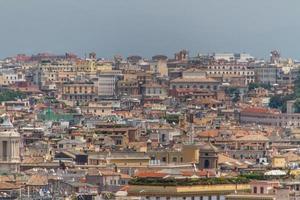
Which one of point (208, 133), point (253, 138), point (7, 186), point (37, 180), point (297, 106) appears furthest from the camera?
point (297, 106)

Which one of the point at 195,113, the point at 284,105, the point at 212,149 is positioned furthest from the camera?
the point at 284,105

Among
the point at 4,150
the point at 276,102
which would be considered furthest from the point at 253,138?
Answer: the point at 276,102

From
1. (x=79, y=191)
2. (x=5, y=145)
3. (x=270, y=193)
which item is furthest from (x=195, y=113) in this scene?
(x=270, y=193)

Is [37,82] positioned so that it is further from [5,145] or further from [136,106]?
[5,145]

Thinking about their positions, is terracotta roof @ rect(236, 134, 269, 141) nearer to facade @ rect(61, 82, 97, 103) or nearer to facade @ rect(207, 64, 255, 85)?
facade @ rect(61, 82, 97, 103)

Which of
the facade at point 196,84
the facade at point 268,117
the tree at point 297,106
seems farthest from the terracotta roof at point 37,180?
the facade at point 196,84

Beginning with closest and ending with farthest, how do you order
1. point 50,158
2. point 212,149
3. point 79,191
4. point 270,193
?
point 270,193, point 79,191, point 212,149, point 50,158

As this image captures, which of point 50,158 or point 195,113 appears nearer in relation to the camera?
point 50,158

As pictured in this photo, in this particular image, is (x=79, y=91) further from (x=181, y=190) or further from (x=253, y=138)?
(x=181, y=190)
